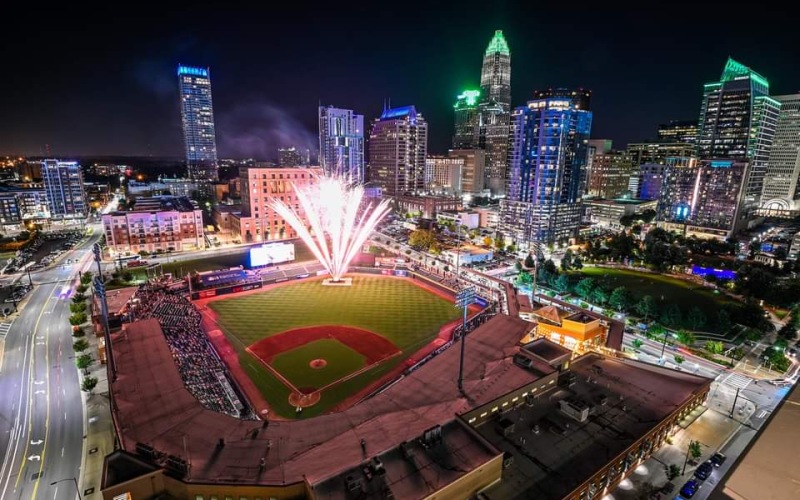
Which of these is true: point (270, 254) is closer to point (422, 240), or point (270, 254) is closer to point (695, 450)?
point (422, 240)

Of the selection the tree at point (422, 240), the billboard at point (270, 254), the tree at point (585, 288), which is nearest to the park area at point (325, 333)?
the billboard at point (270, 254)

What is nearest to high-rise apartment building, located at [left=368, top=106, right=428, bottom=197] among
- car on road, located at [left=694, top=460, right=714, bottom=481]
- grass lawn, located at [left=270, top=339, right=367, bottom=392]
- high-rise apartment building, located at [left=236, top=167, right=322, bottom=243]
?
high-rise apartment building, located at [left=236, top=167, right=322, bottom=243]

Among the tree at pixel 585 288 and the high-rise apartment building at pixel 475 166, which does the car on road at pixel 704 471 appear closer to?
the tree at pixel 585 288

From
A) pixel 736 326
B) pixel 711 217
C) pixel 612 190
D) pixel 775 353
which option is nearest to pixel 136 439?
pixel 775 353

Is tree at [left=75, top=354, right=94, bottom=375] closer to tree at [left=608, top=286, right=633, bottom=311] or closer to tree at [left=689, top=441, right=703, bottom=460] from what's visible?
tree at [left=689, top=441, right=703, bottom=460]

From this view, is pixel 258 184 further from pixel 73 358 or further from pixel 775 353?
pixel 775 353

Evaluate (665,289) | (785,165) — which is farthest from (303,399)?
(785,165)
